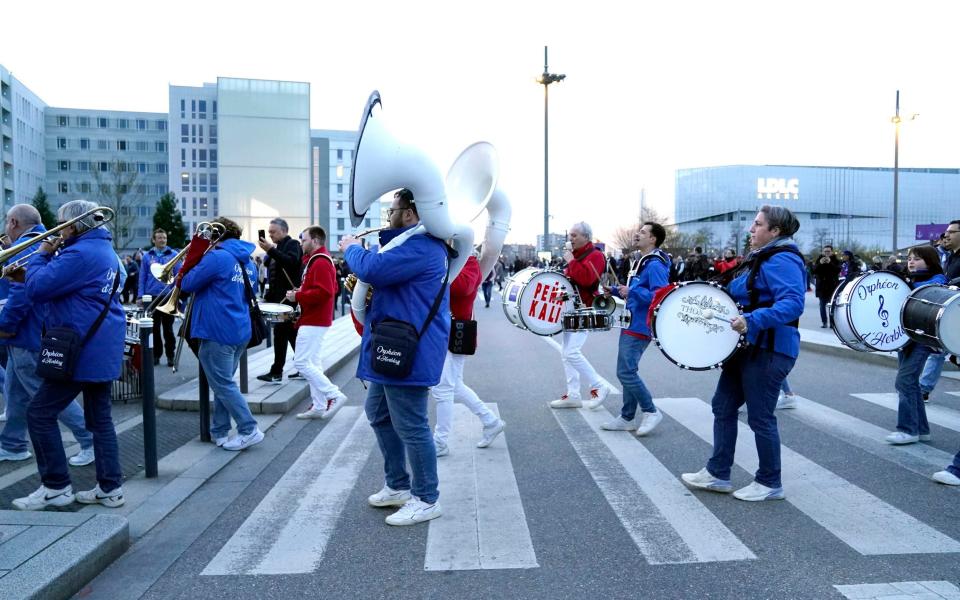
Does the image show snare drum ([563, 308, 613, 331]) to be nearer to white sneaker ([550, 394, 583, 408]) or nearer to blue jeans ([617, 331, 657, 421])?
blue jeans ([617, 331, 657, 421])

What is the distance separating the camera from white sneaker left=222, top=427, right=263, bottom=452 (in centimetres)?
625

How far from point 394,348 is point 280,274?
18.0 ft

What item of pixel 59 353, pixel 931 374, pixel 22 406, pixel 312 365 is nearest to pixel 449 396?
pixel 312 365

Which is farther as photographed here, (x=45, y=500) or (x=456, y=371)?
(x=456, y=371)

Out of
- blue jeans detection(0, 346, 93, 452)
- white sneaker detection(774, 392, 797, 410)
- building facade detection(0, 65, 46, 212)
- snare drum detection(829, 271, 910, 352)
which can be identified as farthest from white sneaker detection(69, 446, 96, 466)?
building facade detection(0, 65, 46, 212)

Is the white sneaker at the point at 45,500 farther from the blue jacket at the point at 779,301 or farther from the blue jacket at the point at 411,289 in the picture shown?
the blue jacket at the point at 779,301

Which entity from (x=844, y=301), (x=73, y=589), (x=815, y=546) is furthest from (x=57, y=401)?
(x=844, y=301)

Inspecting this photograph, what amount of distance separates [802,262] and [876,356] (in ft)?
26.3

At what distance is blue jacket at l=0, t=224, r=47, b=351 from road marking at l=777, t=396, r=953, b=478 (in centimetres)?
640

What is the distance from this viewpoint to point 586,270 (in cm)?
739

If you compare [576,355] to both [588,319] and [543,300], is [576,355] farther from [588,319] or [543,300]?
[543,300]

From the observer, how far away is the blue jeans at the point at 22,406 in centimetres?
533

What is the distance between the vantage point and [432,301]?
14.3 ft

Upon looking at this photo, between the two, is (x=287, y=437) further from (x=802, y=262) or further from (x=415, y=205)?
(x=802, y=262)
